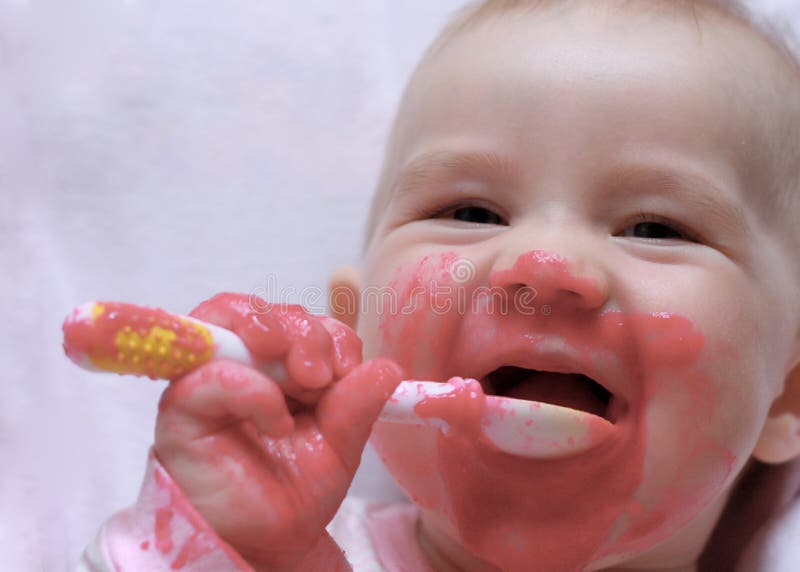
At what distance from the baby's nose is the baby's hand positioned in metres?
0.16

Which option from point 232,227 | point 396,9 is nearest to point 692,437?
point 232,227

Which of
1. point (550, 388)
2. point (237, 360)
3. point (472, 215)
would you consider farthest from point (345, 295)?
point (237, 360)

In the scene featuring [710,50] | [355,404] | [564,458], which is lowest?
[564,458]

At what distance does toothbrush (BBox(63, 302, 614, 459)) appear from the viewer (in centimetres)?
63

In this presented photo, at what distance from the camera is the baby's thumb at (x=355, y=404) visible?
701mm

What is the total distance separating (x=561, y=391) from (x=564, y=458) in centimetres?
7

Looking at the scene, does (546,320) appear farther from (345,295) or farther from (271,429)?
(345,295)

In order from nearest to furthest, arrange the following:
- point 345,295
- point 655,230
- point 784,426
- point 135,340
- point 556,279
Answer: point 135,340
point 556,279
point 655,230
point 784,426
point 345,295

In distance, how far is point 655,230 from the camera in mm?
918

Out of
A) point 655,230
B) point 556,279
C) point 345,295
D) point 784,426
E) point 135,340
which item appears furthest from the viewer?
point 345,295

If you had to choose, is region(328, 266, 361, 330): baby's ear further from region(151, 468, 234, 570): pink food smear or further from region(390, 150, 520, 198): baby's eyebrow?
region(151, 468, 234, 570): pink food smear

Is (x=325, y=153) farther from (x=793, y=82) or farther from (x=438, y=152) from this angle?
(x=793, y=82)

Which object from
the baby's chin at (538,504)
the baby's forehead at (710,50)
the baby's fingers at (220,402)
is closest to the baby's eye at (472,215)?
the baby's forehead at (710,50)

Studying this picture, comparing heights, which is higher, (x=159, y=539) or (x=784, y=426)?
(x=159, y=539)
